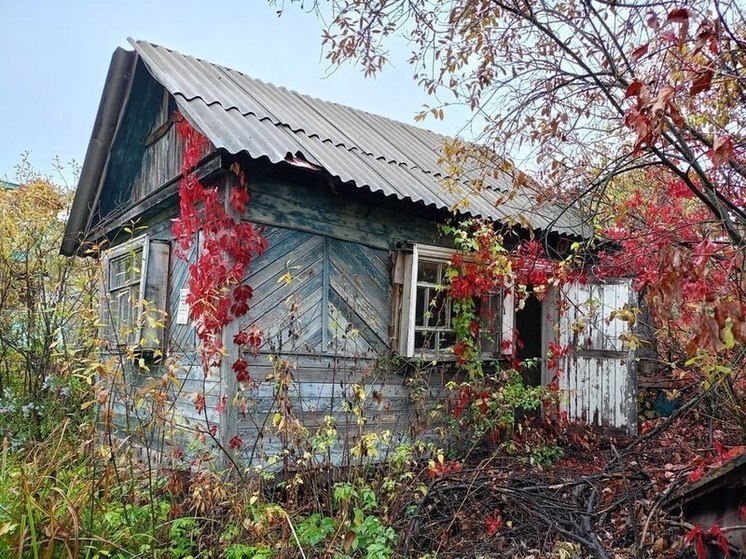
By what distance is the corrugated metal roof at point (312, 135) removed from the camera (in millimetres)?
4750

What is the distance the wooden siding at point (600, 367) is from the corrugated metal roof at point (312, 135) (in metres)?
0.90

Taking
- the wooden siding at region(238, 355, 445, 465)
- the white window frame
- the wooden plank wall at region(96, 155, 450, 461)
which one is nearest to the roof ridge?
the white window frame

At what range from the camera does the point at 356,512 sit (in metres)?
3.21

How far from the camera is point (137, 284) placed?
607cm

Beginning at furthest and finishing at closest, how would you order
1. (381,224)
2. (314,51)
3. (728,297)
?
1. (381,224)
2. (314,51)
3. (728,297)

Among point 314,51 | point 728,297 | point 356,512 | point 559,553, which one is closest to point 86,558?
point 356,512

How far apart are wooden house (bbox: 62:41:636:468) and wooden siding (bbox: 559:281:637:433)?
17mm

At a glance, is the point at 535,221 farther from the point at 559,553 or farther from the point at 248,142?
the point at 559,553

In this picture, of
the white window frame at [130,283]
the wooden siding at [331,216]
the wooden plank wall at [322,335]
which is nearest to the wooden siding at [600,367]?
→ the wooden siding at [331,216]

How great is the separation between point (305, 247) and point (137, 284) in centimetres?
219

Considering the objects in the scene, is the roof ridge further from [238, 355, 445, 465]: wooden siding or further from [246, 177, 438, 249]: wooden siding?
[238, 355, 445, 465]: wooden siding

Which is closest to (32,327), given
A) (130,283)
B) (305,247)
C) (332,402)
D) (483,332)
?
(130,283)

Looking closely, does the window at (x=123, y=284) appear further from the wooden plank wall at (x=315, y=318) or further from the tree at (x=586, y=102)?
the tree at (x=586, y=102)

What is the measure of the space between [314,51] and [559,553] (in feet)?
12.7
